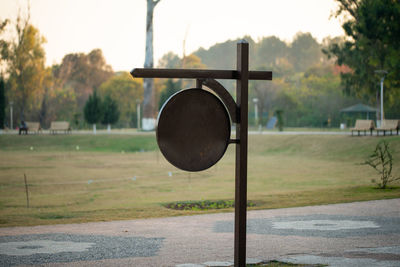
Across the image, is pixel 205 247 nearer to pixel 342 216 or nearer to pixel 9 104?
pixel 342 216

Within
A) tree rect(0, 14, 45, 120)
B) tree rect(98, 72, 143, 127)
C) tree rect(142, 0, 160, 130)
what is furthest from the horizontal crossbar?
tree rect(98, 72, 143, 127)

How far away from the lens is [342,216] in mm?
9492

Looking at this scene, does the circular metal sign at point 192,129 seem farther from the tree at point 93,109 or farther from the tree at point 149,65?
the tree at point 93,109

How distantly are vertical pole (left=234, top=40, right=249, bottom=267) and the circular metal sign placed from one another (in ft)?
0.56

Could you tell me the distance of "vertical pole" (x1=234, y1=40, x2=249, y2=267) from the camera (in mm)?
5555

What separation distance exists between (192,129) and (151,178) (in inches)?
542

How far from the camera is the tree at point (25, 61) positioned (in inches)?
2117

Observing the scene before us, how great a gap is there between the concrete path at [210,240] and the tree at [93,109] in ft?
130

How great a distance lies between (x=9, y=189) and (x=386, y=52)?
95.7 feet

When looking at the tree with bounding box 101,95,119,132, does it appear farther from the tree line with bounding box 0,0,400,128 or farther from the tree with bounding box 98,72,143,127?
Answer: the tree with bounding box 98,72,143,127

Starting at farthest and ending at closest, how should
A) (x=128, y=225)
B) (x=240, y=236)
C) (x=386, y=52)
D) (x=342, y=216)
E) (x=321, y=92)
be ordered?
(x=321, y=92) → (x=386, y=52) → (x=342, y=216) → (x=128, y=225) → (x=240, y=236)

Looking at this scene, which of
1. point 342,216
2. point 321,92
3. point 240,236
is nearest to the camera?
point 240,236

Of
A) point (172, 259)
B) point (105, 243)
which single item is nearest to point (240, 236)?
point (172, 259)

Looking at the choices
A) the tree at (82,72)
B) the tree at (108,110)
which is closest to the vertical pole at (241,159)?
the tree at (108,110)
